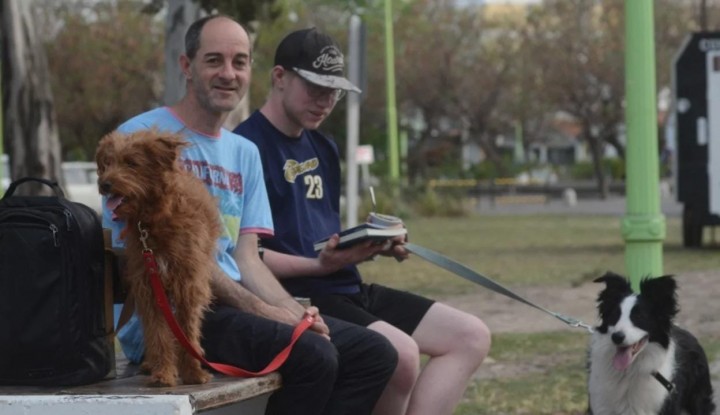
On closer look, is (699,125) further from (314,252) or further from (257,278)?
(257,278)

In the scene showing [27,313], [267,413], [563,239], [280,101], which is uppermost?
[280,101]

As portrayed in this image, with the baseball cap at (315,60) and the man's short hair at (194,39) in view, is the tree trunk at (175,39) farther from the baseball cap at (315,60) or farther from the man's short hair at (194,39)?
the man's short hair at (194,39)

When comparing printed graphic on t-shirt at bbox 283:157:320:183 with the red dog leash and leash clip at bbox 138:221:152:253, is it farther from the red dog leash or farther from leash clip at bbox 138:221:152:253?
leash clip at bbox 138:221:152:253

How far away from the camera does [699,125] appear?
839 inches

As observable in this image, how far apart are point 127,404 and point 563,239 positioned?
73.0 ft

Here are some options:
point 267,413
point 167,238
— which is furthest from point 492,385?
point 167,238

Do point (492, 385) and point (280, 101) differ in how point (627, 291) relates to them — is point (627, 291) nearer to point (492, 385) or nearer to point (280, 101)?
point (280, 101)

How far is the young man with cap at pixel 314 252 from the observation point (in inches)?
220

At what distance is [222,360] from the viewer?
484 centimetres

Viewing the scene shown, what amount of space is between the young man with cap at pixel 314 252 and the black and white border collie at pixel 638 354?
2.23ft

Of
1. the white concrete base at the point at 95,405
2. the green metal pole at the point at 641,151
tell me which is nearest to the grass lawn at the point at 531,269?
the green metal pole at the point at 641,151

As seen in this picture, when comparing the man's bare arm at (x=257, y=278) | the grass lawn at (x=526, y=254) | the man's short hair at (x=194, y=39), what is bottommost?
the grass lawn at (x=526, y=254)

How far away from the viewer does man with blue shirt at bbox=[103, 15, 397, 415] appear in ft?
15.7

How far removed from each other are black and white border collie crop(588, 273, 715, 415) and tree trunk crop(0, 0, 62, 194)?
11753mm
